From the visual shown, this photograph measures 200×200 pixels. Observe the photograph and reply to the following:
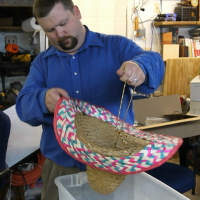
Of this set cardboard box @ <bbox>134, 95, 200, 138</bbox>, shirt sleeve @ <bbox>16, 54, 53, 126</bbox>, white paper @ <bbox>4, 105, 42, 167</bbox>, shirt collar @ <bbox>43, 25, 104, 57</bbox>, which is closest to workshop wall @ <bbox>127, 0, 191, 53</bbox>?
cardboard box @ <bbox>134, 95, 200, 138</bbox>

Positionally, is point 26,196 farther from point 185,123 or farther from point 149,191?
point 149,191

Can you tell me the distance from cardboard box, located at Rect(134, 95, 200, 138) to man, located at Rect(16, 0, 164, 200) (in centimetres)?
101

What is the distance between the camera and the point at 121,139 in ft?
3.07

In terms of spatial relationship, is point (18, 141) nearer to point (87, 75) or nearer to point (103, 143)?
point (87, 75)

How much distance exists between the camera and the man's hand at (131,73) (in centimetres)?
89

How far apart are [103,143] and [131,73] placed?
0.77 ft

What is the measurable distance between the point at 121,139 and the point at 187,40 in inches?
120

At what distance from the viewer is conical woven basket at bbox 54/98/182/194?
0.70 m

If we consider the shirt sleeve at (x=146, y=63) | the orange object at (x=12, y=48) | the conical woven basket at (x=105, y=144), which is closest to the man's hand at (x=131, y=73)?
the shirt sleeve at (x=146, y=63)

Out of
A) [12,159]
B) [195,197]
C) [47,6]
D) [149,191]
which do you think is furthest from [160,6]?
[149,191]

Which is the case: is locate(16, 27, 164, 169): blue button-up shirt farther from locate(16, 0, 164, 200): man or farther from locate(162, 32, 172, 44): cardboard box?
locate(162, 32, 172, 44): cardboard box

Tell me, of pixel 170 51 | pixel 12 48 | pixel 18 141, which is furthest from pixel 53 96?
pixel 170 51

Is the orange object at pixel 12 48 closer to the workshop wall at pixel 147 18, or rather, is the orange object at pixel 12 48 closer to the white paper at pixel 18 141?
the white paper at pixel 18 141

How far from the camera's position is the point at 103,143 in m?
0.96
